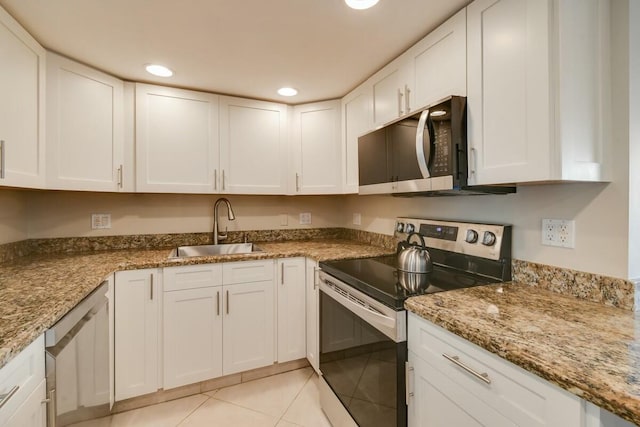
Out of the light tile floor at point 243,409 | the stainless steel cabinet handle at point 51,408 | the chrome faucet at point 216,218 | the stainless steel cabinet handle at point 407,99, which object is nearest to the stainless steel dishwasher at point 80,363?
the stainless steel cabinet handle at point 51,408

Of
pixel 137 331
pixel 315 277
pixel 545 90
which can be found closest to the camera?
pixel 545 90

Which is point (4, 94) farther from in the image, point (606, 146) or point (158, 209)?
point (606, 146)

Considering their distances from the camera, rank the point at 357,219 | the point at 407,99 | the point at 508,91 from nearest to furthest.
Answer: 1. the point at 508,91
2. the point at 407,99
3. the point at 357,219

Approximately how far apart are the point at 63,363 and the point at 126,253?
1139 millimetres

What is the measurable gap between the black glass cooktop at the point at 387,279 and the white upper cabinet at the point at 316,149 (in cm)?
84

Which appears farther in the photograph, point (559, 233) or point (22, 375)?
point (559, 233)

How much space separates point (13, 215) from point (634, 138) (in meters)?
3.14

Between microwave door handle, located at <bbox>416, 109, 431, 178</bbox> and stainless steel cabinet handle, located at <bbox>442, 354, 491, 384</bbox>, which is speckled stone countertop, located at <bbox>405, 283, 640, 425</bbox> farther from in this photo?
microwave door handle, located at <bbox>416, 109, 431, 178</bbox>

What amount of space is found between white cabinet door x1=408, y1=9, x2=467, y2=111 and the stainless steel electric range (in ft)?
2.23

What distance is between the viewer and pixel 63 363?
106 cm

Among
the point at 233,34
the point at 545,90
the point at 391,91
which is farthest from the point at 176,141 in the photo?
the point at 545,90

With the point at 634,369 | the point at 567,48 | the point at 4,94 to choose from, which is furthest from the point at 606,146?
the point at 4,94

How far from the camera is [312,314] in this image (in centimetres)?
206

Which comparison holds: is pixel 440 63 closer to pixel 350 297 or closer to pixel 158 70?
pixel 350 297
